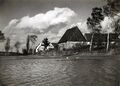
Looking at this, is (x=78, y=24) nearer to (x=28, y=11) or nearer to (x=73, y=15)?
(x=73, y=15)

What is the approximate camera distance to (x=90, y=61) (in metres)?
1.89

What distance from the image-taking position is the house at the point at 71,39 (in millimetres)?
1881

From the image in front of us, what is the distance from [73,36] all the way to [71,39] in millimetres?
35

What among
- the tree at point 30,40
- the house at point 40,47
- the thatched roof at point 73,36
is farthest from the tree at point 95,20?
the tree at point 30,40

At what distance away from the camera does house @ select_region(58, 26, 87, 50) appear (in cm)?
188

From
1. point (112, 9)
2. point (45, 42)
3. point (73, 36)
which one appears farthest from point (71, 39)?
point (112, 9)

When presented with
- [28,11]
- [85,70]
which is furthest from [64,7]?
[85,70]

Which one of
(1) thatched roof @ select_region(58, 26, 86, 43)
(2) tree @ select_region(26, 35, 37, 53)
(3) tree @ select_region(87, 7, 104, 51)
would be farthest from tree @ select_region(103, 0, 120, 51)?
(2) tree @ select_region(26, 35, 37, 53)

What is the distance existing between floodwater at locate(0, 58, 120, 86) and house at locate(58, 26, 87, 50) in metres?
0.13

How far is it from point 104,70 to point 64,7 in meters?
0.69

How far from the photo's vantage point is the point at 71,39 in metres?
1.89

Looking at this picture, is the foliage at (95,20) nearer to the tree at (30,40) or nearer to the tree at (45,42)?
the tree at (45,42)

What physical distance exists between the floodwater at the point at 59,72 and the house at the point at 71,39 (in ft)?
0.44

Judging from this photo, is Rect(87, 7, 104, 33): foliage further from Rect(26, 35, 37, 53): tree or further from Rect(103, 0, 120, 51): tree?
Rect(26, 35, 37, 53): tree
